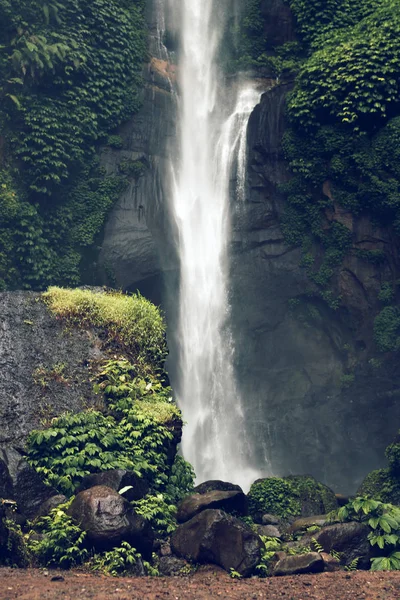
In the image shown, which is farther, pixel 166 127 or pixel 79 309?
pixel 166 127

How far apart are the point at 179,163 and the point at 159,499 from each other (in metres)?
14.9

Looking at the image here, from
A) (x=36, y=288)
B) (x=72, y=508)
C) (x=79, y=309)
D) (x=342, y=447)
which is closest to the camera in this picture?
(x=72, y=508)

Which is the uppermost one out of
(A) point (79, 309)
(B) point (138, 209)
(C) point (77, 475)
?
(B) point (138, 209)

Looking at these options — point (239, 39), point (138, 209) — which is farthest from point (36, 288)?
point (239, 39)

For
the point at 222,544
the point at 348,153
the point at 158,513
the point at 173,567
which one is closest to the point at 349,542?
the point at 222,544

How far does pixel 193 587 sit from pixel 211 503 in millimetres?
2767

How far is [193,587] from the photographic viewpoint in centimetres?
1008

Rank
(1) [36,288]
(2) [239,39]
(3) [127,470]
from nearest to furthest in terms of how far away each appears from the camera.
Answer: (3) [127,470] → (1) [36,288] → (2) [239,39]

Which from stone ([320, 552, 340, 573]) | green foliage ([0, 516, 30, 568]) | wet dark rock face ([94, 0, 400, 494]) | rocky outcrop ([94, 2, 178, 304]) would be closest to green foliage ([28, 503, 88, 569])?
green foliage ([0, 516, 30, 568])

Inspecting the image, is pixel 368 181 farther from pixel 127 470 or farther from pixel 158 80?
pixel 127 470

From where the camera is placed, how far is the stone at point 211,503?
12703mm

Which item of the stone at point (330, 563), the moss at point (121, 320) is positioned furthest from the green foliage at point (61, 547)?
the moss at point (121, 320)

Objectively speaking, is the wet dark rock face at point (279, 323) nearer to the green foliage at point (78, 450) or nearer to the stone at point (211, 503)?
the green foliage at point (78, 450)

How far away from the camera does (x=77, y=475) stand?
12562 mm
